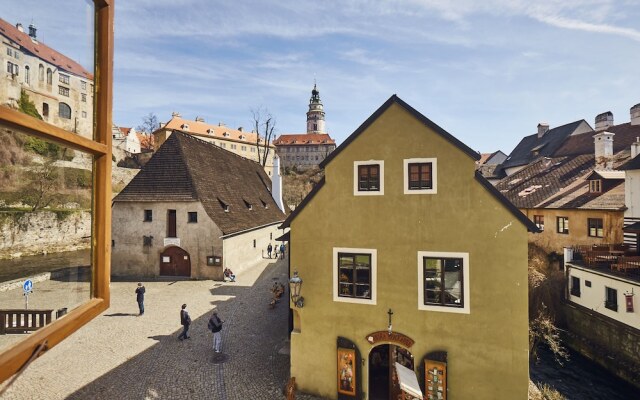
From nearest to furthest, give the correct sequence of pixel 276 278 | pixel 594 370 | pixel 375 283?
pixel 375 283 → pixel 594 370 → pixel 276 278

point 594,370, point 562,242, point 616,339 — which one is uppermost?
point 562,242

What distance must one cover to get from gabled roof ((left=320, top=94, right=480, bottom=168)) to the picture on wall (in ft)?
18.0

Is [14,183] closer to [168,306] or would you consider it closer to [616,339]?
[168,306]

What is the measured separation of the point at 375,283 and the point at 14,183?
9.07m

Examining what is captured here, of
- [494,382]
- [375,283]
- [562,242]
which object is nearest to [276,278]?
[375,283]

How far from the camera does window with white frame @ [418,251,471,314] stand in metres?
9.53

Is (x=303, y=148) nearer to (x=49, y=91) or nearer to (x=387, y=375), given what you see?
(x=387, y=375)

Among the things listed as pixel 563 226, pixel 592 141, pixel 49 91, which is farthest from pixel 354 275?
pixel 592 141

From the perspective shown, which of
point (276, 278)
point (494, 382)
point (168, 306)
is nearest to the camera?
point (494, 382)

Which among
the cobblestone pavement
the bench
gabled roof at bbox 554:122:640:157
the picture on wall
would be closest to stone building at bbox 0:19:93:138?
the bench

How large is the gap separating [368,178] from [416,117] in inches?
84.7

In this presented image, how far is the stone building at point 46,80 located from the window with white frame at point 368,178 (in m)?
8.26

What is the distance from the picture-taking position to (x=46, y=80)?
2.42 metres

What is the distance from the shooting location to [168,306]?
699 inches
